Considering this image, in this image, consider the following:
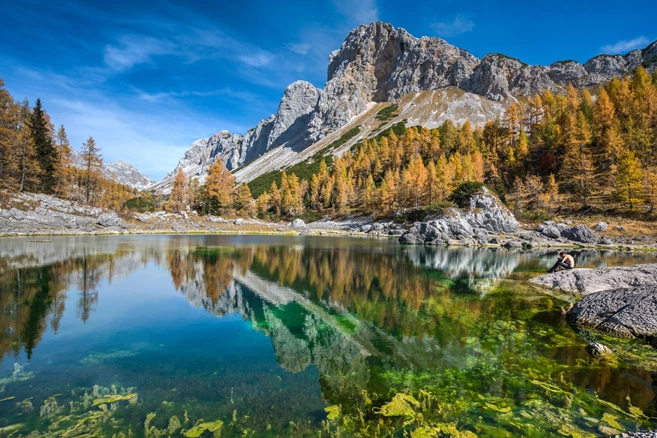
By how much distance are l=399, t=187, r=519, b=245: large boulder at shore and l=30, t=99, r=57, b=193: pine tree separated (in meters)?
72.3

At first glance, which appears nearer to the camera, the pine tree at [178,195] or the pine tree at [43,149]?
the pine tree at [43,149]

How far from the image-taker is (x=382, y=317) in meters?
14.1

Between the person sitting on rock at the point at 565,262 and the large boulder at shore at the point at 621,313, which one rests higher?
the person sitting on rock at the point at 565,262

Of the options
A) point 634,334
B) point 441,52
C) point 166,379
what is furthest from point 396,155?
point 441,52

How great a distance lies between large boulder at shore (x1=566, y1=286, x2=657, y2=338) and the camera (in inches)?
464

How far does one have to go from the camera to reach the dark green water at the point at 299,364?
6.50 meters

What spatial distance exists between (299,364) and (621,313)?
13.3 metres

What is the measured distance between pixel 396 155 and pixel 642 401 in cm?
10537

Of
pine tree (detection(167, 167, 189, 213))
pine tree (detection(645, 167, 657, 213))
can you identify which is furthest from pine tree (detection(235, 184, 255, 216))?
pine tree (detection(645, 167, 657, 213))

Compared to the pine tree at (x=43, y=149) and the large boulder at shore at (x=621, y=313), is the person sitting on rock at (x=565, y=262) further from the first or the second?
the pine tree at (x=43, y=149)

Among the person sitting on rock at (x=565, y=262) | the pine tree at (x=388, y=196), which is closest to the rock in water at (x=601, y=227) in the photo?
the pine tree at (x=388, y=196)

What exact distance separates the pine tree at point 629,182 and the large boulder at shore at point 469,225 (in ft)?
60.3

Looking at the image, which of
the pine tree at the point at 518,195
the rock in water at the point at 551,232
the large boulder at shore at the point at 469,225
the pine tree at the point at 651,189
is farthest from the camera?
the pine tree at the point at 518,195

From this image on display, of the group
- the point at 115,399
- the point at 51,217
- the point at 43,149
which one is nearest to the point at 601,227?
the point at 115,399
